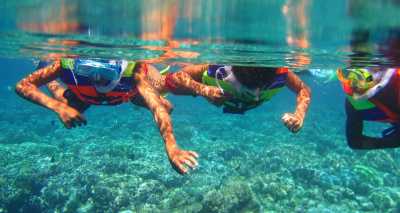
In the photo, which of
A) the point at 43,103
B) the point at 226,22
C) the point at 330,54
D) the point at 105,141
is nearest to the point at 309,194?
the point at 330,54

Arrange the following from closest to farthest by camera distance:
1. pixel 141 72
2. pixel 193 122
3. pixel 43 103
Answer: pixel 43 103 → pixel 141 72 → pixel 193 122

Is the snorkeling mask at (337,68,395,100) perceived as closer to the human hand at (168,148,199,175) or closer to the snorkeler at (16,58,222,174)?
the snorkeler at (16,58,222,174)

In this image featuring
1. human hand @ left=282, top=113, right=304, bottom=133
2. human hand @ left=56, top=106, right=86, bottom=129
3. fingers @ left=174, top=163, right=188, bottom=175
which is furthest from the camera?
human hand @ left=282, top=113, right=304, bottom=133

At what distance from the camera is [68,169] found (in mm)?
14281

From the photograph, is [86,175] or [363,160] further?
[363,160]

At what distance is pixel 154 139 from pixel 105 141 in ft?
9.32

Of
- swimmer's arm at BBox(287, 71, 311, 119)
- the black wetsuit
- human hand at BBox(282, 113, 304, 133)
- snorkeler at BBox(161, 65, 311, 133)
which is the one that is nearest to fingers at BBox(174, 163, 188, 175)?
snorkeler at BBox(161, 65, 311, 133)

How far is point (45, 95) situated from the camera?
6.89 metres

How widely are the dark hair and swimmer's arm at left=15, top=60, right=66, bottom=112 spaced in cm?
358

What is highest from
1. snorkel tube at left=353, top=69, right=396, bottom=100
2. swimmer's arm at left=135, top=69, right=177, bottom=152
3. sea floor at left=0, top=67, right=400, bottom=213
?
snorkel tube at left=353, top=69, right=396, bottom=100

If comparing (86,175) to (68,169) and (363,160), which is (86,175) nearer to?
(68,169)

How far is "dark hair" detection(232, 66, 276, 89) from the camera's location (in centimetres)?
712

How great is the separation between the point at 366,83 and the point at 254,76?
7.16ft

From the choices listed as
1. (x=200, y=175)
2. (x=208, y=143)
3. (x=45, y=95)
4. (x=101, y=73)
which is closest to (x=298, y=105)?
(x=101, y=73)
